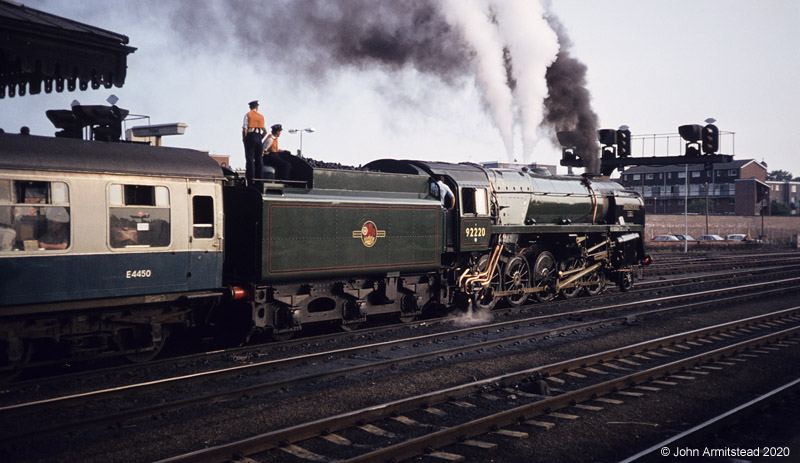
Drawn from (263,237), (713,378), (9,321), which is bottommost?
(713,378)

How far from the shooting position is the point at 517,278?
17.3 m

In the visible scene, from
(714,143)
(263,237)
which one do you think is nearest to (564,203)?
(714,143)

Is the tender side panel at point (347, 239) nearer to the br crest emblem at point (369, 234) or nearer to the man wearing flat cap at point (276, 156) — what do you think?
the br crest emblem at point (369, 234)

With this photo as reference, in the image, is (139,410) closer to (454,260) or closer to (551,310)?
(454,260)

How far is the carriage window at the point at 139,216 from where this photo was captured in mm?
9500

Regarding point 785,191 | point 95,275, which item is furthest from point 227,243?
point 785,191

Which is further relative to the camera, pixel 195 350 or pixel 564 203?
pixel 564 203

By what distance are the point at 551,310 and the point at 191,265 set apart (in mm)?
10094

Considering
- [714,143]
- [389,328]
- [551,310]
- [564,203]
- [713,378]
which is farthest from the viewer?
[714,143]

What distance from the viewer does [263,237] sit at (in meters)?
11.2

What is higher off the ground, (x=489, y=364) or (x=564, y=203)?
(x=564, y=203)

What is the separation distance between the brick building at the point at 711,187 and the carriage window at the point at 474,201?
7560 cm

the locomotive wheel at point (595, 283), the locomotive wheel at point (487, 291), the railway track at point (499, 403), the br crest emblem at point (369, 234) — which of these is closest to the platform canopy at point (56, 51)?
the br crest emblem at point (369, 234)

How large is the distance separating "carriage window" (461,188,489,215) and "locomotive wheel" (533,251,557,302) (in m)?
3.07
